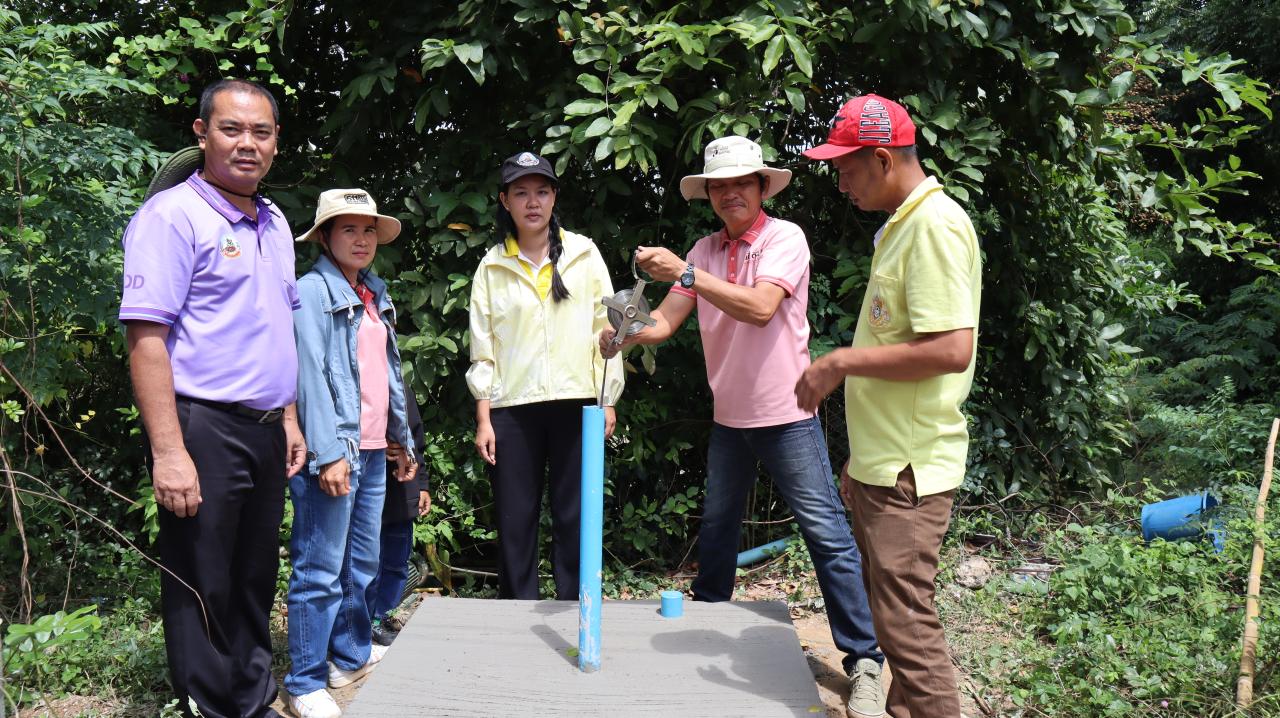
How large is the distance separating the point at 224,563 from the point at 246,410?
1.55 feet

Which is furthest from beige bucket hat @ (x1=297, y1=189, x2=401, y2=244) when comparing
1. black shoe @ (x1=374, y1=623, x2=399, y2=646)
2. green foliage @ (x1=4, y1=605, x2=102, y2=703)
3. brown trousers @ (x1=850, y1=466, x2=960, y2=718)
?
brown trousers @ (x1=850, y1=466, x2=960, y2=718)

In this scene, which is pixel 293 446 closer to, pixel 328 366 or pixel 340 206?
pixel 328 366

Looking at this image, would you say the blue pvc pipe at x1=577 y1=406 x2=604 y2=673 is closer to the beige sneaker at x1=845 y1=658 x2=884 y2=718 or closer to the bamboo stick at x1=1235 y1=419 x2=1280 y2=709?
the beige sneaker at x1=845 y1=658 x2=884 y2=718

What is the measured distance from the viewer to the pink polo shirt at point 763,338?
3428 mm

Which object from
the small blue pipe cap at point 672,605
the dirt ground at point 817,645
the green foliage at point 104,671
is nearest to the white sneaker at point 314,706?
the dirt ground at point 817,645

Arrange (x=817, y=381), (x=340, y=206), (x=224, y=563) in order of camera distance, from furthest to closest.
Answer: (x=340, y=206) → (x=224, y=563) → (x=817, y=381)

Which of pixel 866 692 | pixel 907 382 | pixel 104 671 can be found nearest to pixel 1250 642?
pixel 866 692

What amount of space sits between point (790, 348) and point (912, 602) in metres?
1.16

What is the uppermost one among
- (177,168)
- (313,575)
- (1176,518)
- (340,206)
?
(177,168)

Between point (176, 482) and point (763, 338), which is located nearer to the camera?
point (176, 482)

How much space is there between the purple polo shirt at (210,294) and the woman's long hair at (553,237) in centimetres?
99

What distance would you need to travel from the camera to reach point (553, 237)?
3857mm

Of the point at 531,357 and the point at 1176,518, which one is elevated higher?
the point at 531,357

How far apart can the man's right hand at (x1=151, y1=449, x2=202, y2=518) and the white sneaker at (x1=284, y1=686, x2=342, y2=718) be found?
93 cm
